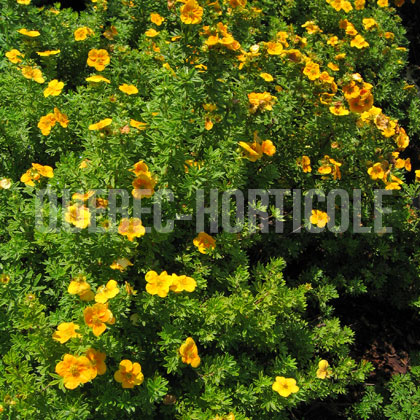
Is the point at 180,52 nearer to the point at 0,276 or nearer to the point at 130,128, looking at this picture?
the point at 130,128

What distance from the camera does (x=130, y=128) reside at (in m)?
2.30

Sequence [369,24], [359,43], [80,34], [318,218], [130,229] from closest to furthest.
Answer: [130,229], [318,218], [80,34], [359,43], [369,24]

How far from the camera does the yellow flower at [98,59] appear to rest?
9.77 feet

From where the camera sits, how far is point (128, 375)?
6.94ft

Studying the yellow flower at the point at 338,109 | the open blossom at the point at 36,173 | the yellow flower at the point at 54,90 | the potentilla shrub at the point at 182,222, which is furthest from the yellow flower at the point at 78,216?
the yellow flower at the point at 338,109

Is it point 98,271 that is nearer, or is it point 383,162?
point 98,271

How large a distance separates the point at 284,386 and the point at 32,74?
7.89ft

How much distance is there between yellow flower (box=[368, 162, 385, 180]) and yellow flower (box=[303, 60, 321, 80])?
74 centimetres

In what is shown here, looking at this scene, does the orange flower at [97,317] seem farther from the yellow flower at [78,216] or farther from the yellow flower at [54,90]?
the yellow flower at [54,90]

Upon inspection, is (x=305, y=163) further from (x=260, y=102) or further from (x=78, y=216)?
(x=78, y=216)

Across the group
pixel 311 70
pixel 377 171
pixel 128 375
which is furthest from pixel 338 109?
pixel 128 375

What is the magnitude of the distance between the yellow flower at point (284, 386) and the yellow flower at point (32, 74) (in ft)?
7.47

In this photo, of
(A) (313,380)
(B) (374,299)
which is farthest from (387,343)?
(A) (313,380)

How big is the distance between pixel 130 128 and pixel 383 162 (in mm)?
1856
